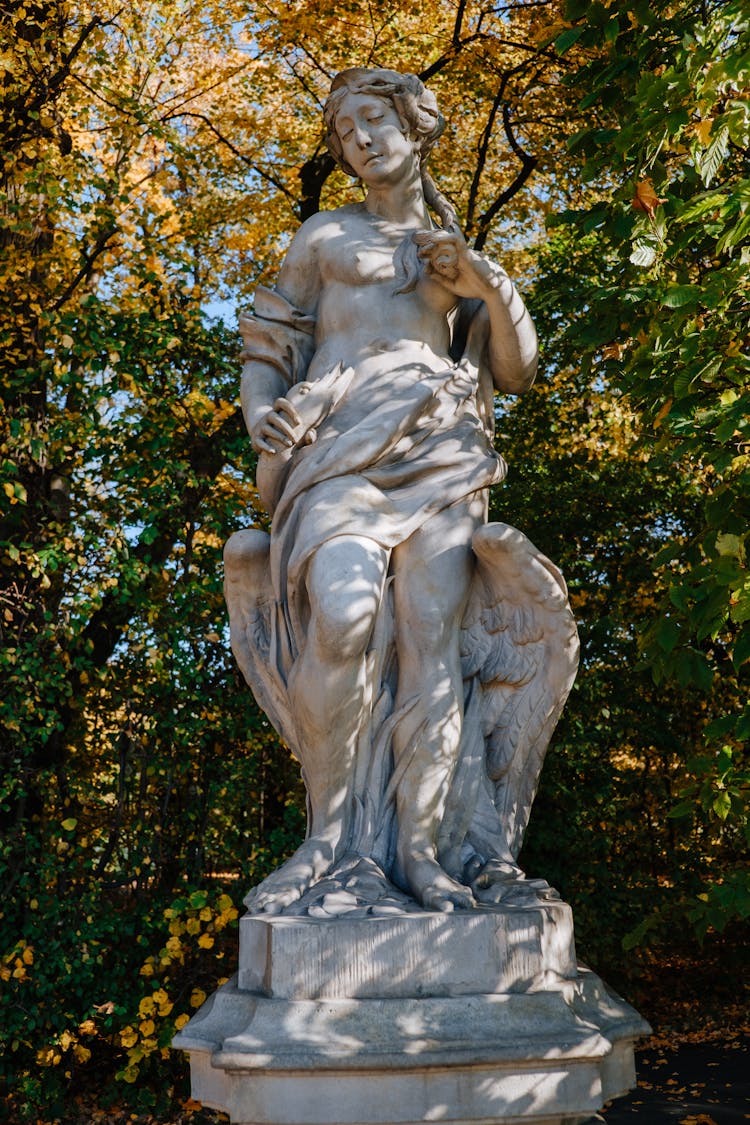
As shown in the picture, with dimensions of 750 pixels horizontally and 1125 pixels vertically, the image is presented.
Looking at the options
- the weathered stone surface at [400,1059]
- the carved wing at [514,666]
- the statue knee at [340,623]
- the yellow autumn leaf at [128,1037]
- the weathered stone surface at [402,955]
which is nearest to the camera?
the weathered stone surface at [400,1059]

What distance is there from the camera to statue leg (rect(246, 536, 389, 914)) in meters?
3.38

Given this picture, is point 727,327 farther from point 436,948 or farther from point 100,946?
point 100,946

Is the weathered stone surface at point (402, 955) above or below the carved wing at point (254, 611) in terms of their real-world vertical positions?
below

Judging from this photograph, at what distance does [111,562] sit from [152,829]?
155cm

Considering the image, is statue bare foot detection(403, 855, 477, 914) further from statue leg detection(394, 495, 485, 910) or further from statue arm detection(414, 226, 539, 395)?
statue arm detection(414, 226, 539, 395)

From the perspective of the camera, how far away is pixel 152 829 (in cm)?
709

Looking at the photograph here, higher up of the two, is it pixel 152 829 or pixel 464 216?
pixel 464 216

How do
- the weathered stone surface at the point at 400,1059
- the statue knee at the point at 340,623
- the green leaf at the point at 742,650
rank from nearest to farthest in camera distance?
the weathered stone surface at the point at 400,1059 < the statue knee at the point at 340,623 < the green leaf at the point at 742,650

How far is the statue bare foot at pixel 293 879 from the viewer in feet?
10.6

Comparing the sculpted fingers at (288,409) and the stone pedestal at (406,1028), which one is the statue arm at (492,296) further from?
the stone pedestal at (406,1028)

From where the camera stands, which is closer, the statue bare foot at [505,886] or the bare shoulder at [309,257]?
the statue bare foot at [505,886]

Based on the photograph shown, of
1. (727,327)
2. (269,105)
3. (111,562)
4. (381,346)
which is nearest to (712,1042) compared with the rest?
(111,562)

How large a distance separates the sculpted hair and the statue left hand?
45 centimetres

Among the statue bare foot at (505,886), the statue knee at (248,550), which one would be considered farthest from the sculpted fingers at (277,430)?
the statue bare foot at (505,886)
